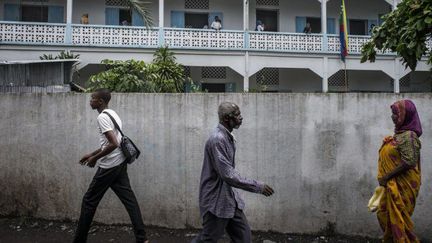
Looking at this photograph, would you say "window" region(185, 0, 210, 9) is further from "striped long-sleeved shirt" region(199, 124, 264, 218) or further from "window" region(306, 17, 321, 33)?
"striped long-sleeved shirt" region(199, 124, 264, 218)

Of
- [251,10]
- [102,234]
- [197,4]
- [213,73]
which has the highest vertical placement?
[197,4]

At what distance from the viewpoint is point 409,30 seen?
13.2 ft

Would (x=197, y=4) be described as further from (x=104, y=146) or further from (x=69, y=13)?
(x=104, y=146)

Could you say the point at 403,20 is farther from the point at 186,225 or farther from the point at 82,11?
the point at 82,11

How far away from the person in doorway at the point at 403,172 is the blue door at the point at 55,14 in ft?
47.7

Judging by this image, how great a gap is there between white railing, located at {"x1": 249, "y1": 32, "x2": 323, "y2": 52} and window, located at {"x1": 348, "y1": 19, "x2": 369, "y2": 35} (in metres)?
3.02

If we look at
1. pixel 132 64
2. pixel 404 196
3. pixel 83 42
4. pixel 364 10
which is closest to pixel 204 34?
pixel 83 42

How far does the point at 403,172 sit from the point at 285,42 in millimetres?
12063

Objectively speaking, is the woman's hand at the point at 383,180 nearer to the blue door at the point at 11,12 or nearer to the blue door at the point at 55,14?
the blue door at the point at 55,14

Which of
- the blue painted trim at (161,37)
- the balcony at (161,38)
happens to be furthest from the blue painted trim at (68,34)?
the blue painted trim at (161,37)

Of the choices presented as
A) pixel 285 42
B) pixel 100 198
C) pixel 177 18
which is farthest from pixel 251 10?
pixel 100 198

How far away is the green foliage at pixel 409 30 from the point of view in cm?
394

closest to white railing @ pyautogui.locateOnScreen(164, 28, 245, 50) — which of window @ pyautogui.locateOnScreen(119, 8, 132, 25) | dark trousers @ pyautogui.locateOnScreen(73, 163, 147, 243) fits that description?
window @ pyautogui.locateOnScreen(119, 8, 132, 25)

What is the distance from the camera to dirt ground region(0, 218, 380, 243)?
4297 millimetres
